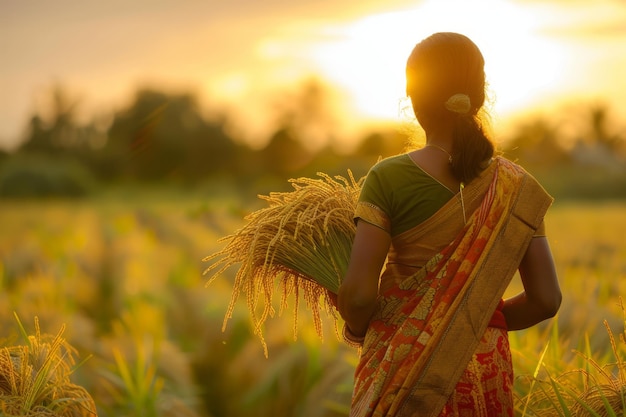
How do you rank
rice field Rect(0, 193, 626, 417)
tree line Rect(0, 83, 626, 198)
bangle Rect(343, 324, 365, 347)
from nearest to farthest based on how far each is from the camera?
1. bangle Rect(343, 324, 365, 347)
2. rice field Rect(0, 193, 626, 417)
3. tree line Rect(0, 83, 626, 198)

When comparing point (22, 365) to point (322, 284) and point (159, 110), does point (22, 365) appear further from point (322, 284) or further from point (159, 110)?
point (159, 110)

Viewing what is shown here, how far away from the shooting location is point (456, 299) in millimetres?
2033

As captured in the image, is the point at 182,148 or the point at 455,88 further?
the point at 182,148

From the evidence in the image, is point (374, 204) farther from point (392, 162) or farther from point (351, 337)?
point (351, 337)

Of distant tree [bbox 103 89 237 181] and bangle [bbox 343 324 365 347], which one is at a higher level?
bangle [bbox 343 324 365 347]

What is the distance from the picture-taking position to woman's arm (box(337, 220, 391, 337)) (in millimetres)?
1991

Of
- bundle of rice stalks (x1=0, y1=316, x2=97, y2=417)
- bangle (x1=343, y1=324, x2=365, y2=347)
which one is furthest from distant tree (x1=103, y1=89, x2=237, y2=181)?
bangle (x1=343, y1=324, x2=365, y2=347)

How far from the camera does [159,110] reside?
138 ft

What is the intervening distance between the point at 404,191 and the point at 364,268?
0.23 meters

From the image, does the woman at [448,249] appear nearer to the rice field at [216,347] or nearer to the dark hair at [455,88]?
the dark hair at [455,88]

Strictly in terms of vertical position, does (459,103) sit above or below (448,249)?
above

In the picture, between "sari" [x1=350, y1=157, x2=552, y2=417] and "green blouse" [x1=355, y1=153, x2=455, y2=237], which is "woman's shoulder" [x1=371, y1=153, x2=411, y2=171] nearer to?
"green blouse" [x1=355, y1=153, x2=455, y2=237]

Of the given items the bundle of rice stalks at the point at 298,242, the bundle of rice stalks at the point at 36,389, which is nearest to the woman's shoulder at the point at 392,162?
the bundle of rice stalks at the point at 298,242

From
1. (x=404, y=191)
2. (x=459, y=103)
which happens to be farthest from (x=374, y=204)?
(x=459, y=103)
